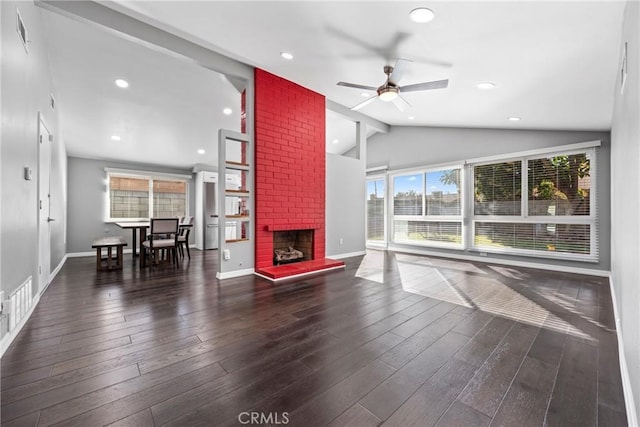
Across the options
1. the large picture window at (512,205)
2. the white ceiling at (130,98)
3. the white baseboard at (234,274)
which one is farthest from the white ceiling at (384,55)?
the white baseboard at (234,274)

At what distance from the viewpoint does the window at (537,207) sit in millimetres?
4379

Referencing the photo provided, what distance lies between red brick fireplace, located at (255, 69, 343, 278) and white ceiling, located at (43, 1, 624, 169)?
1.09 feet

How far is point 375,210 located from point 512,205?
3244 mm

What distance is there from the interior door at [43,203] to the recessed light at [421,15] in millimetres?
3942

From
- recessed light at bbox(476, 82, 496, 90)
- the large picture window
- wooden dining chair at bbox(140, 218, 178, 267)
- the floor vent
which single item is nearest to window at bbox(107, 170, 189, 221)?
wooden dining chair at bbox(140, 218, 178, 267)

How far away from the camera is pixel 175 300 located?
2967mm

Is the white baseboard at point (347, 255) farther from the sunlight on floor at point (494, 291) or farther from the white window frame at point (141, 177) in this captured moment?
the white window frame at point (141, 177)

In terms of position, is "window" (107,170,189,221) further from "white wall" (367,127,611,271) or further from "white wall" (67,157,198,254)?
"white wall" (367,127,611,271)

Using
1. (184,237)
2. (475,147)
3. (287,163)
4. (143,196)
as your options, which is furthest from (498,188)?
(143,196)

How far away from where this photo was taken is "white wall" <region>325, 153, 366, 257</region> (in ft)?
18.2

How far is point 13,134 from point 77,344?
5.43ft

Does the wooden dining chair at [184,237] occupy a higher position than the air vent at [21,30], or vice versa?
the air vent at [21,30]

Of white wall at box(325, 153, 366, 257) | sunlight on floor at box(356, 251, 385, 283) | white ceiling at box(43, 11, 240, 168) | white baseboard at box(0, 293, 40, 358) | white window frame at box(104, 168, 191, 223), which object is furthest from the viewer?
white window frame at box(104, 168, 191, 223)

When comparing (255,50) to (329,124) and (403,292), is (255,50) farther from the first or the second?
(403,292)
